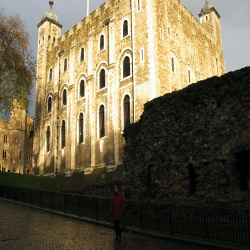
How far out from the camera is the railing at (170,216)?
7.61m

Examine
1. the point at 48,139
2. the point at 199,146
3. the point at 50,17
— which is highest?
the point at 50,17

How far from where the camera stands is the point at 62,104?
33.0 meters

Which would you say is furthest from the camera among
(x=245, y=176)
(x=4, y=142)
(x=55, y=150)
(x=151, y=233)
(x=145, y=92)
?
(x=4, y=142)

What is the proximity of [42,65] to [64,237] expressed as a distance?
1257 inches

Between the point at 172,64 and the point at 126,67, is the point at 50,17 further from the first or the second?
the point at 172,64

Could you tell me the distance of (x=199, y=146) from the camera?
1133 cm

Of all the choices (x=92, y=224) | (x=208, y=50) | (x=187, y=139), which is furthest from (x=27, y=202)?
(x=208, y=50)

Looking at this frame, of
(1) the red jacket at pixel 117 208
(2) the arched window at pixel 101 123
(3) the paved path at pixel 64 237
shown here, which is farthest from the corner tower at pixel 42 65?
(1) the red jacket at pixel 117 208

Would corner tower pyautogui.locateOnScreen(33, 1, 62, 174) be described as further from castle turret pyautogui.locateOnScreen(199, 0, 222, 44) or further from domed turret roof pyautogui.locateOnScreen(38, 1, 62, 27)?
castle turret pyautogui.locateOnScreen(199, 0, 222, 44)

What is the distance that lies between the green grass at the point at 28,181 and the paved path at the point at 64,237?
13.2 metres

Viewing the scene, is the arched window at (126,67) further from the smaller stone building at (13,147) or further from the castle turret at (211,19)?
the smaller stone building at (13,147)

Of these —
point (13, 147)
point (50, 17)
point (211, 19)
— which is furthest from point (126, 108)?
point (13, 147)

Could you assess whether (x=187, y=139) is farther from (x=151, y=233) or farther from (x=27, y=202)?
(x=27, y=202)

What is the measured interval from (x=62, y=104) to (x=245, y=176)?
25.5 meters
